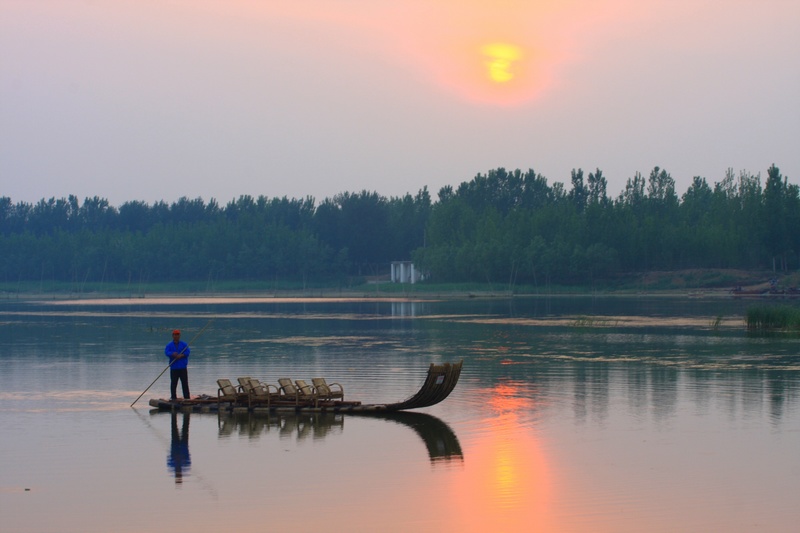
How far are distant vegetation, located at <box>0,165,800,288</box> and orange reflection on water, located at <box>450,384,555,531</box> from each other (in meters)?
112

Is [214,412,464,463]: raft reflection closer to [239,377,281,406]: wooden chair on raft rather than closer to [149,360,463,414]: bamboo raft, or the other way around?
[149,360,463,414]: bamboo raft

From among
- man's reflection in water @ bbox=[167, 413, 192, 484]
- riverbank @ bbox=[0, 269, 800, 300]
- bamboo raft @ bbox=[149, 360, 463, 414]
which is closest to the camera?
man's reflection in water @ bbox=[167, 413, 192, 484]

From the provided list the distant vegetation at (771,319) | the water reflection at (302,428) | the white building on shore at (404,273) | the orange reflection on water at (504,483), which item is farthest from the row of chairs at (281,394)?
the white building on shore at (404,273)

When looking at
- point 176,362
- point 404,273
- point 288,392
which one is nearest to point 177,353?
point 176,362

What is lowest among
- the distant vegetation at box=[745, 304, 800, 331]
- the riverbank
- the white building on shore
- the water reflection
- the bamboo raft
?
the water reflection

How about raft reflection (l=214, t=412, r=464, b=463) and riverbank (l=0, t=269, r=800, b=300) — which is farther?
riverbank (l=0, t=269, r=800, b=300)

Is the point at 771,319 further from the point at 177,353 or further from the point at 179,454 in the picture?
the point at 179,454

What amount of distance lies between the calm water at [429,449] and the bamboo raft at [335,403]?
319 millimetres

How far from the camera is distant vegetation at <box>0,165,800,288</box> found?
140 metres

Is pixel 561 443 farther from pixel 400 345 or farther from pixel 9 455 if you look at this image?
pixel 400 345

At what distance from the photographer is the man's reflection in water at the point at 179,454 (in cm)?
2019

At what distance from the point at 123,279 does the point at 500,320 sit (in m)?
130

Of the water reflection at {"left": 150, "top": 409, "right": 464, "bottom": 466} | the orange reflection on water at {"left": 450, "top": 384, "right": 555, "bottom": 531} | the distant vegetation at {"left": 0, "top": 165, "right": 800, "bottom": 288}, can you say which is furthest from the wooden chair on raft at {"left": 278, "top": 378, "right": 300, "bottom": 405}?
the distant vegetation at {"left": 0, "top": 165, "right": 800, "bottom": 288}

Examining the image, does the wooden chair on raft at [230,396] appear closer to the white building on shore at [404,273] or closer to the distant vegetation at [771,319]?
the distant vegetation at [771,319]
